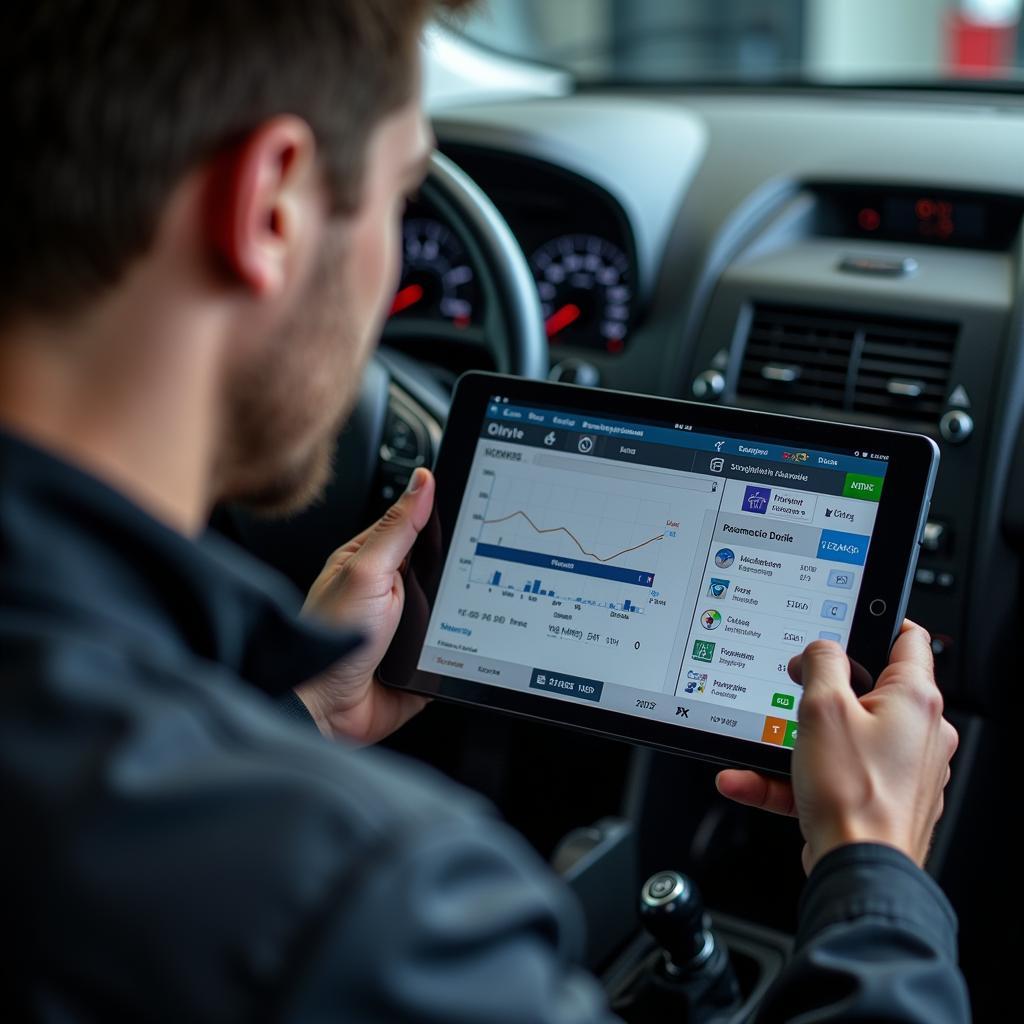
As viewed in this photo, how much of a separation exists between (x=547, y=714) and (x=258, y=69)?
678 mm

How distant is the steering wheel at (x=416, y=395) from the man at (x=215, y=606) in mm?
692

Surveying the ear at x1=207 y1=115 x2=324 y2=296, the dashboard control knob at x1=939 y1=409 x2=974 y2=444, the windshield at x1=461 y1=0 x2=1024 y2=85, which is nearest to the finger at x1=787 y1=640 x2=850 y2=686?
the ear at x1=207 y1=115 x2=324 y2=296

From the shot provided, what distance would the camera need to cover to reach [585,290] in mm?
1946

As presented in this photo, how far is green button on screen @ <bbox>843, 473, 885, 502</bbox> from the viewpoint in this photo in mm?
1143

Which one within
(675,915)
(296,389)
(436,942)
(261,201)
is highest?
(261,201)

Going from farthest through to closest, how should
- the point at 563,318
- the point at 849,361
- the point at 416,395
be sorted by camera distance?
1. the point at 563,318
2. the point at 849,361
3. the point at 416,395

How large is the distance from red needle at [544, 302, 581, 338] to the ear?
4.10 feet

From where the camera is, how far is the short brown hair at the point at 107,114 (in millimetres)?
641

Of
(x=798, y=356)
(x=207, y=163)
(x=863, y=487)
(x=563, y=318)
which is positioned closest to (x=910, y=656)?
(x=863, y=487)

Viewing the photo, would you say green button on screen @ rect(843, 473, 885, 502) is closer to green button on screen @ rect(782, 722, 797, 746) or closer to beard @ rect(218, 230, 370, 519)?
green button on screen @ rect(782, 722, 797, 746)

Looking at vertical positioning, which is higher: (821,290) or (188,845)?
(188,845)

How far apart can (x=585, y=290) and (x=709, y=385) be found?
27 cm

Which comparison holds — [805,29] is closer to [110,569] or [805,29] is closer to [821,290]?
[821,290]

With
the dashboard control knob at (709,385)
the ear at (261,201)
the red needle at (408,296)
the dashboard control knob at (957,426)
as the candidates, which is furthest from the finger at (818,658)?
the red needle at (408,296)
